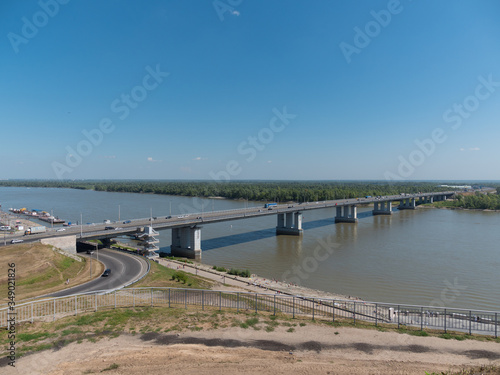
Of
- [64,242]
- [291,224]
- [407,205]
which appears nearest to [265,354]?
[64,242]

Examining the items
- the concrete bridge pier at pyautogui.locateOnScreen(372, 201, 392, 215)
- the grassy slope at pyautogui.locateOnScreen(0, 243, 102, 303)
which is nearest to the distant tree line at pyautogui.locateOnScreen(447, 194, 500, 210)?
the concrete bridge pier at pyautogui.locateOnScreen(372, 201, 392, 215)

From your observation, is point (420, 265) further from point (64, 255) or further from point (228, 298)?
point (64, 255)

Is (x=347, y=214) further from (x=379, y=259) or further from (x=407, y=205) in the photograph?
(x=407, y=205)

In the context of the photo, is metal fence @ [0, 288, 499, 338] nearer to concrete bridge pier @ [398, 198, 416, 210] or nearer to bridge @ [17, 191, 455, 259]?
bridge @ [17, 191, 455, 259]

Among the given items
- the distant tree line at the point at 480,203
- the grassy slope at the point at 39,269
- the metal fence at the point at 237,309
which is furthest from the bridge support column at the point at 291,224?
the distant tree line at the point at 480,203

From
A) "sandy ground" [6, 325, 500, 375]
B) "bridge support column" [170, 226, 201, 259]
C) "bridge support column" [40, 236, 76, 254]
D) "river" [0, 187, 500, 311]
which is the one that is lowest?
"river" [0, 187, 500, 311]

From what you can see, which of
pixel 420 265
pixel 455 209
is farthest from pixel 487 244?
pixel 455 209
